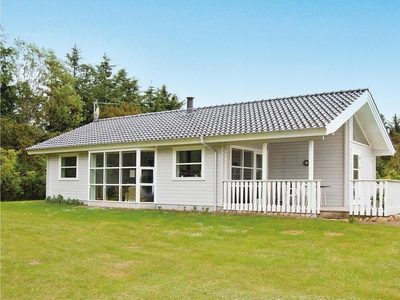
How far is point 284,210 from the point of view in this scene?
1387cm

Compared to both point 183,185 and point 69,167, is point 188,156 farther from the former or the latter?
point 69,167

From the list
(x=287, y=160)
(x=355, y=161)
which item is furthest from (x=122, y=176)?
(x=355, y=161)

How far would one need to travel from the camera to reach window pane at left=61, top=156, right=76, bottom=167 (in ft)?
68.4

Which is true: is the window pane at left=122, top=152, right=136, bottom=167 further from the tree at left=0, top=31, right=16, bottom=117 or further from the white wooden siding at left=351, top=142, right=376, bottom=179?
the tree at left=0, top=31, right=16, bottom=117

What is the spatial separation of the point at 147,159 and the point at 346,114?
7.89 m

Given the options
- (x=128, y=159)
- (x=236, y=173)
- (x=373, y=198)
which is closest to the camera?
(x=373, y=198)

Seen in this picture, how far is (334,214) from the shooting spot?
1359 centimetres

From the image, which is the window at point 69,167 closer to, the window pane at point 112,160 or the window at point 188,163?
the window pane at point 112,160

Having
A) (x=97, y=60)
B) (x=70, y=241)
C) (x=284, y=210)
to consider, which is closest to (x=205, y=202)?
(x=284, y=210)

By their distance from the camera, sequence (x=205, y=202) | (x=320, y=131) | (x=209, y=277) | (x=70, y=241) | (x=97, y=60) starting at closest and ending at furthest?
1. (x=209, y=277)
2. (x=70, y=241)
3. (x=320, y=131)
4. (x=205, y=202)
5. (x=97, y=60)

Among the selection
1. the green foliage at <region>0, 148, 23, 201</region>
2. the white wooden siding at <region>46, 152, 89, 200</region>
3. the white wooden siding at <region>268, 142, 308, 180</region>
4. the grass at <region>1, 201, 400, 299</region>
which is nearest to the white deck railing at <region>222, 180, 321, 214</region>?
the grass at <region>1, 201, 400, 299</region>

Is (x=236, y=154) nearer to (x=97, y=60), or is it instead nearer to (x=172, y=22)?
(x=172, y=22)

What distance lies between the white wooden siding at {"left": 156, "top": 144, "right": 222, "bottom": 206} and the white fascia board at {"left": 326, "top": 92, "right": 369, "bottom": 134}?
417 centimetres

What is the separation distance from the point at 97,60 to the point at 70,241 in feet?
140
